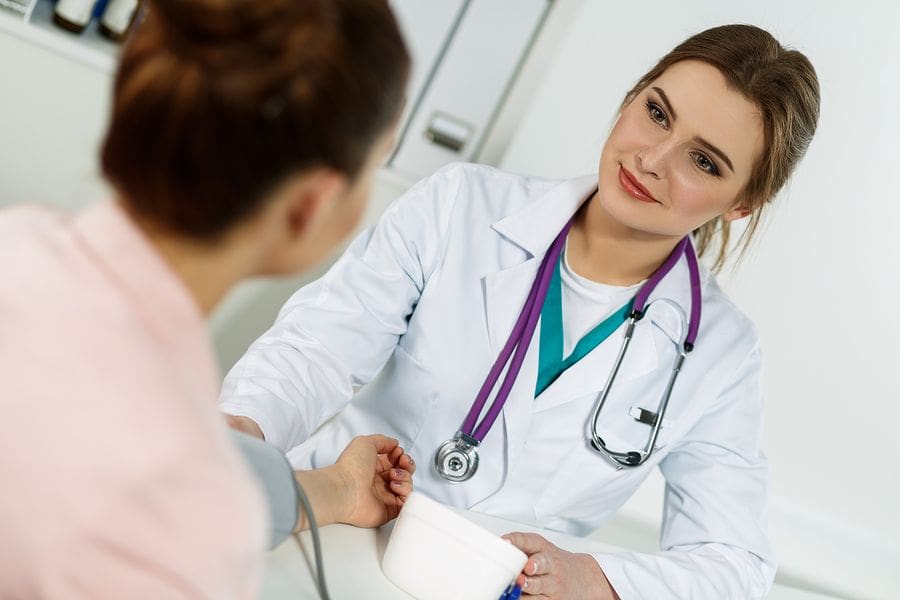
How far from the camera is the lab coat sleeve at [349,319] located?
113 centimetres

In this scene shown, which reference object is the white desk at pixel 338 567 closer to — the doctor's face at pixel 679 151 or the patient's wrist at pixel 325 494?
the patient's wrist at pixel 325 494

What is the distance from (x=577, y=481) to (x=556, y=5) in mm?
912

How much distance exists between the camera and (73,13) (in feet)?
5.83

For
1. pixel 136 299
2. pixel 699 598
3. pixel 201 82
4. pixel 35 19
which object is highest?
pixel 201 82

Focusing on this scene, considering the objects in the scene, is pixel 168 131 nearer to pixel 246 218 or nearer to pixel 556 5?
pixel 246 218

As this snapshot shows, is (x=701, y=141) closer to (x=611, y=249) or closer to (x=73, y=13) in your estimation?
(x=611, y=249)

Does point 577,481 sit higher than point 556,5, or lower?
lower

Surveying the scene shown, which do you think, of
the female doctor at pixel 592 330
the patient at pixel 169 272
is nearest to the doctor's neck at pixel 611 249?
the female doctor at pixel 592 330

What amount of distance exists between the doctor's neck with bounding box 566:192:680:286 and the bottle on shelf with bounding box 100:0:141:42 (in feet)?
3.02

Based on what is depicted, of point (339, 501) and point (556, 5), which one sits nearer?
point (339, 501)

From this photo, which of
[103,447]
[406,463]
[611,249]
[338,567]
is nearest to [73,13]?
[611,249]

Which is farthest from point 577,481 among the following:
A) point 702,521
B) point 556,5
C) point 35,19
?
point 35,19

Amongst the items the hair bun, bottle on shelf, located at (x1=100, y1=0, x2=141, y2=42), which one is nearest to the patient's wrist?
the hair bun

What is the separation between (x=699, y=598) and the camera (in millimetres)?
1241
